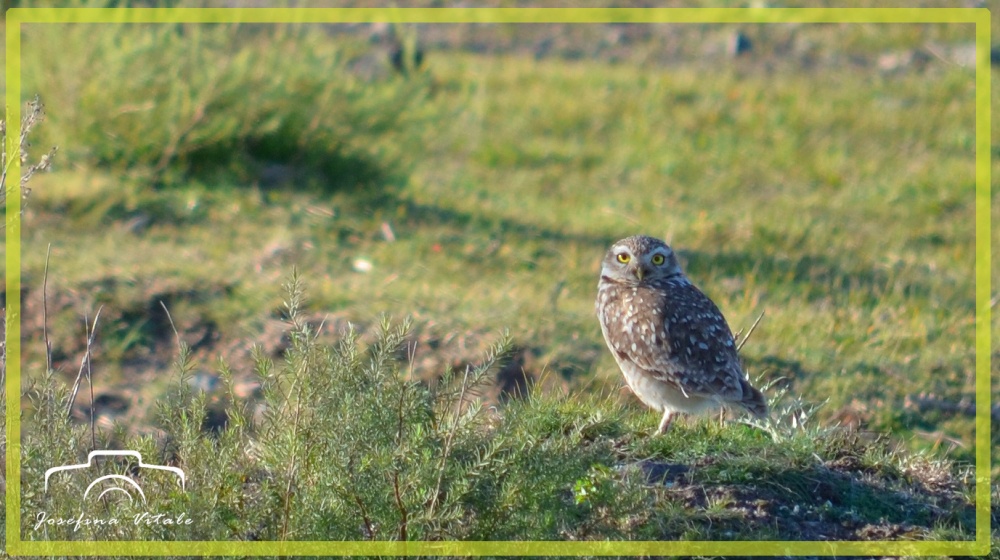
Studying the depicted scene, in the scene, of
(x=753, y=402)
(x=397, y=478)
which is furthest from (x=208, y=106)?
(x=397, y=478)

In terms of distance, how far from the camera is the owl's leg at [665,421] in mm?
4672

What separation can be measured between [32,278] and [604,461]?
16.0 ft

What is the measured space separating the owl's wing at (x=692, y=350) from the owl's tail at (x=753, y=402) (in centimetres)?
2

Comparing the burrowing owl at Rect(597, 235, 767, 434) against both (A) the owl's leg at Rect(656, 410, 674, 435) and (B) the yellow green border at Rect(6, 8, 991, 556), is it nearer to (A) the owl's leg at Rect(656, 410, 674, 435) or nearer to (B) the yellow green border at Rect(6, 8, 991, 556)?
(A) the owl's leg at Rect(656, 410, 674, 435)

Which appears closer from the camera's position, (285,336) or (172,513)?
(172,513)

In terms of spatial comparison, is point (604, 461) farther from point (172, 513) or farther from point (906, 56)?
point (906, 56)

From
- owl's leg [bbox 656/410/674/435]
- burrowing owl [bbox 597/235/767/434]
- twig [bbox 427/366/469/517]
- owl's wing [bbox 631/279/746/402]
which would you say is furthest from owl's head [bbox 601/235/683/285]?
twig [bbox 427/366/469/517]

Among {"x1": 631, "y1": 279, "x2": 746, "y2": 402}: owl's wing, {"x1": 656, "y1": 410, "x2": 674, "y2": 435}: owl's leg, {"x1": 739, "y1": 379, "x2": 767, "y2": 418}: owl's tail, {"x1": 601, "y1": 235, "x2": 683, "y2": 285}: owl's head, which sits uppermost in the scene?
{"x1": 601, "y1": 235, "x2": 683, "y2": 285}: owl's head

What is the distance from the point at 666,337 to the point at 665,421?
1.42ft

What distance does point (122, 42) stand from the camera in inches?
371

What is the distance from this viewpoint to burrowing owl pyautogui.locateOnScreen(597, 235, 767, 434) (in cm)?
486

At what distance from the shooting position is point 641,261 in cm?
546

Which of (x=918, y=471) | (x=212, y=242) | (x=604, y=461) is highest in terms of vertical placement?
(x=604, y=461)

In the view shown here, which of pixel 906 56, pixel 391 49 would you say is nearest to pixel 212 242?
pixel 391 49
